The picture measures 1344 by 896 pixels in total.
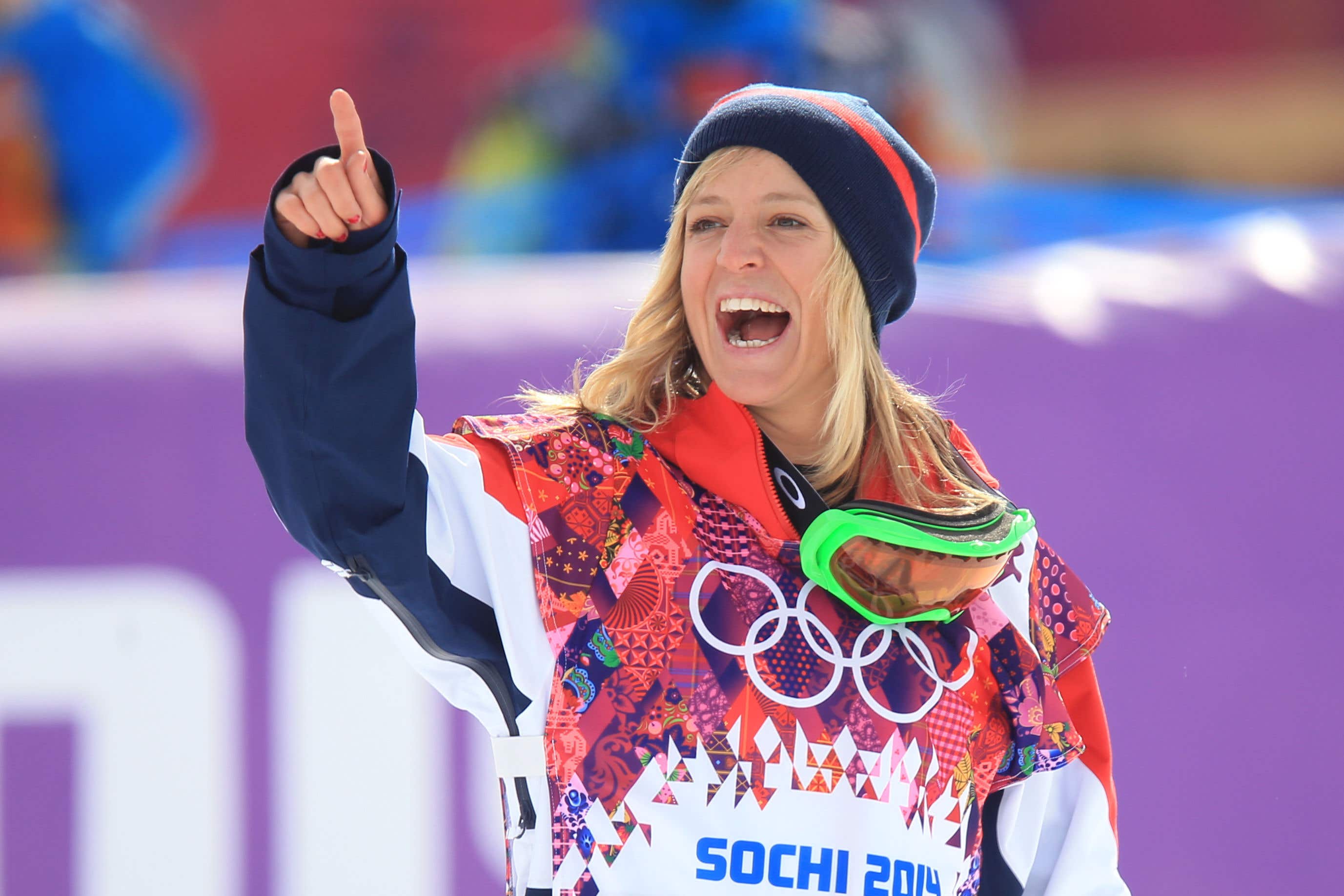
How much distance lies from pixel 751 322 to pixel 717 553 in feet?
0.97

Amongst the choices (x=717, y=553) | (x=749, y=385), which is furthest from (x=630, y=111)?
(x=717, y=553)

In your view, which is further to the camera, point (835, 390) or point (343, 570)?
point (835, 390)

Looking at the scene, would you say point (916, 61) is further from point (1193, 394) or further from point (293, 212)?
point (293, 212)

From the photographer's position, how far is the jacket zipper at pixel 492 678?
1225 mm

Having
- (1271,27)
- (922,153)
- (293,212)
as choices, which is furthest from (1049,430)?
Answer: (1271,27)

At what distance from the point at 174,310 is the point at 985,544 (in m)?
1.36

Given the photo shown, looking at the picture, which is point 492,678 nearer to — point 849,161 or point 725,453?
point 725,453

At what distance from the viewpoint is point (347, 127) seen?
3.43 feet

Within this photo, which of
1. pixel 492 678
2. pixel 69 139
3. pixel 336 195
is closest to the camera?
pixel 336 195

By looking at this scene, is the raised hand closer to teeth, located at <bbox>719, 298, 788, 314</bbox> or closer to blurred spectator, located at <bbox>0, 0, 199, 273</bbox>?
teeth, located at <bbox>719, 298, 788, 314</bbox>

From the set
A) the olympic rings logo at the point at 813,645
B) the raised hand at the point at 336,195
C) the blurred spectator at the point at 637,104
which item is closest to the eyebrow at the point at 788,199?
the olympic rings logo at the point at 813,645

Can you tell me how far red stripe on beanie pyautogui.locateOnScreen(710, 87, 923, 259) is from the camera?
1486mm

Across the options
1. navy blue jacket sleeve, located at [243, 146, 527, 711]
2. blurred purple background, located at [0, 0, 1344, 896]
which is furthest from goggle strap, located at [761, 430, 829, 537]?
blurred purple background, located at [0, 0, 1344, 896]

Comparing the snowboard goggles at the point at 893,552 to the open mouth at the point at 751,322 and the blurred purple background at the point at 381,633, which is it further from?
the blurred purple background at the point at 381,633
